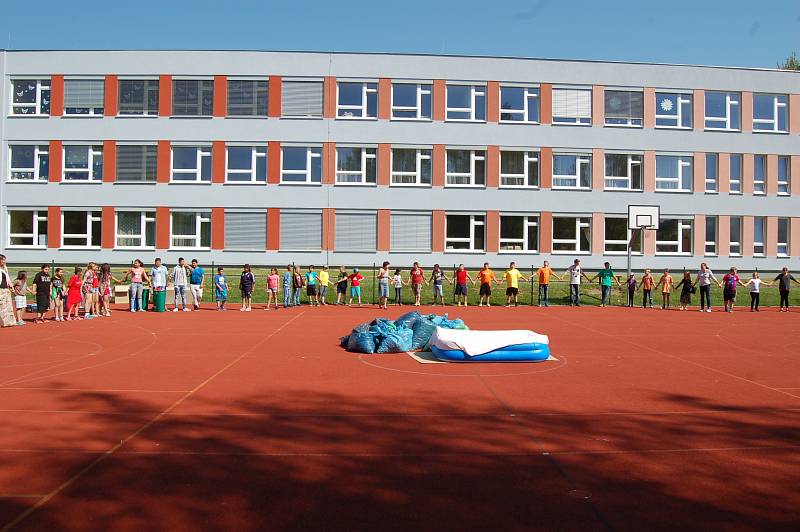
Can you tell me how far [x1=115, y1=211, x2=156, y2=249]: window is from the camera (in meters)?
34.0

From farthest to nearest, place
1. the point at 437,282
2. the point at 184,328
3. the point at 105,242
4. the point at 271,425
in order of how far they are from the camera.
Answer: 1. the point at 105,242
2. the point at 437,282
3. the point at 184,328
4. the point at 271,425

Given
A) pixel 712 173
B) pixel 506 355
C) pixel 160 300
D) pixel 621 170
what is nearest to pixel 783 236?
pixel 712 173

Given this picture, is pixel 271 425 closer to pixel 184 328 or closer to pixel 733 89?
pixel 184 328

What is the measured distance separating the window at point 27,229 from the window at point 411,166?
18656mm

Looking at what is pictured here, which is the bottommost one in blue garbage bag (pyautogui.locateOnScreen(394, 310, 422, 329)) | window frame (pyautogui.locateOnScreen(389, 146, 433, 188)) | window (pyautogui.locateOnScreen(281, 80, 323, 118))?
blue garbage bag (pyautogui.locateOnScreen(394, 310, 422, 329))

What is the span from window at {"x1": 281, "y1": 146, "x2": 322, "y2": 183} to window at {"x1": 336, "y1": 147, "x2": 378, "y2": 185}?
1156mm

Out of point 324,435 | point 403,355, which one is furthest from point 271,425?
point 403,355

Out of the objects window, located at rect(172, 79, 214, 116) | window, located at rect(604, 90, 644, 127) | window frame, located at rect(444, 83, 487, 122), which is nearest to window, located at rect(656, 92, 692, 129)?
window, located at rect(604, 90, 644, 127)

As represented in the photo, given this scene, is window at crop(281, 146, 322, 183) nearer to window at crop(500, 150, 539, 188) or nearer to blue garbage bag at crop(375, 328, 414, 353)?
window at crop(500, 150, 539, 188)

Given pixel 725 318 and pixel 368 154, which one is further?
pixel 368 154

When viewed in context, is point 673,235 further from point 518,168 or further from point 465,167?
point 465,167

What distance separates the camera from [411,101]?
3438 centimetres

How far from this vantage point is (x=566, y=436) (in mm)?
7344

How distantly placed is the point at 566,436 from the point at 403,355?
21.8ft
